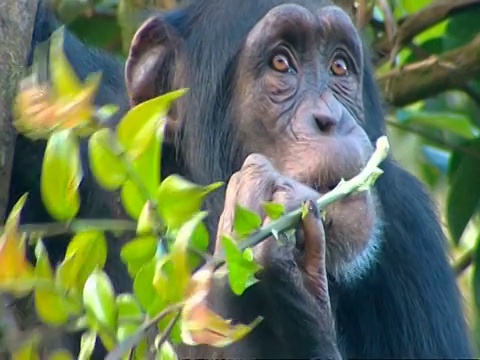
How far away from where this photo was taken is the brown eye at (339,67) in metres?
2.88

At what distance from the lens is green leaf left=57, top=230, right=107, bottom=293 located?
59.6 inches

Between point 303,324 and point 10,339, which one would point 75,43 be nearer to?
point 303,324

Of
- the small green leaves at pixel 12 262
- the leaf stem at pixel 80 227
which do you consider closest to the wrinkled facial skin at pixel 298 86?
the leaf stem at pixel 80 227

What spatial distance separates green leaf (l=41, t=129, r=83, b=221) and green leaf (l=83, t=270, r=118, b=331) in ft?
0.37

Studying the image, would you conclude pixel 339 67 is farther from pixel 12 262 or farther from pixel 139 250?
pixel 12 262

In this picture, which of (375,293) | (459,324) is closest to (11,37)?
(375,293)

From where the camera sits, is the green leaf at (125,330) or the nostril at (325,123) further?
the nostril at (325,123)

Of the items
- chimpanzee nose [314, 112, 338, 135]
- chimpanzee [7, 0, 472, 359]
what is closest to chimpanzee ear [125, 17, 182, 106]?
chimpanzee [7, 0, 472, 359]

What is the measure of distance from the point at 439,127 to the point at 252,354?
169cm

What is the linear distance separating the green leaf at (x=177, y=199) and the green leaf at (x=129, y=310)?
112mm

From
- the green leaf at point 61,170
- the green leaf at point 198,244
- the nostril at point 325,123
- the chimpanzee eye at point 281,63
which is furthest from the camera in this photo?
the chimpanzee eye at point 281,63

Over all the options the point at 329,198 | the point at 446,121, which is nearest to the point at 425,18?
the point at 446,121

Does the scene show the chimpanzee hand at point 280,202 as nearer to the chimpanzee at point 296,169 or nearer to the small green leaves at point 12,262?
the chimpanzee at point 296,169

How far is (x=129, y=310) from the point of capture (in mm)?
1485
